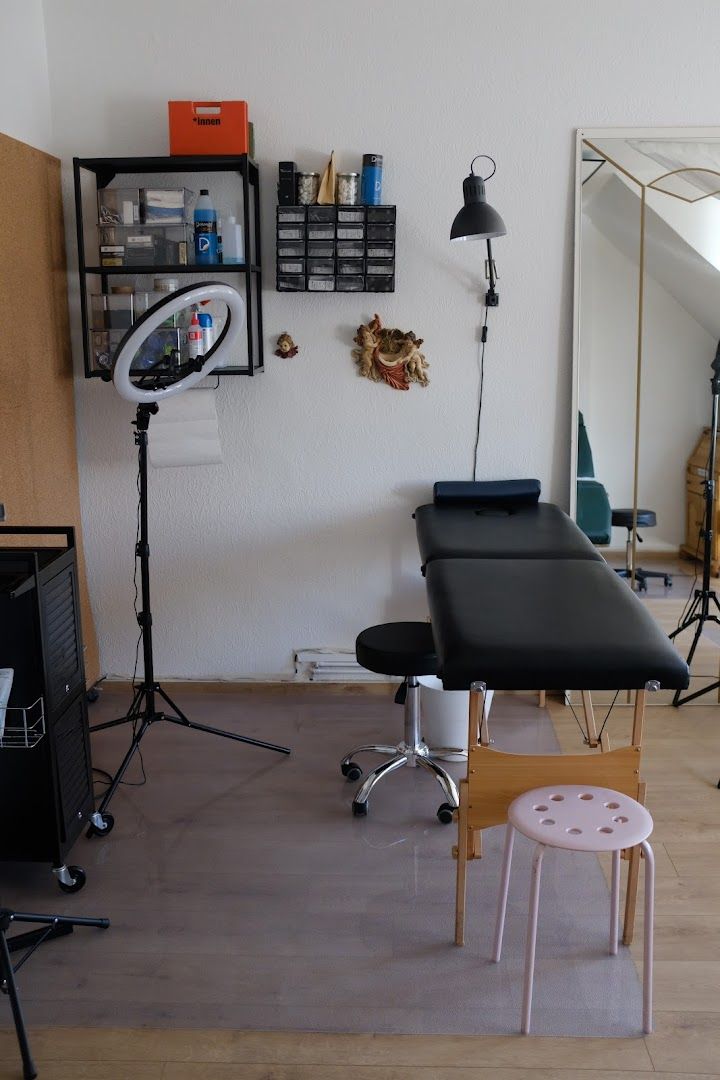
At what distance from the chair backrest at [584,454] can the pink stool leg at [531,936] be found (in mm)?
1833

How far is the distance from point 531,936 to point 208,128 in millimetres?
2472

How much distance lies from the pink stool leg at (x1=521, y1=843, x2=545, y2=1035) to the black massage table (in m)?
0.24

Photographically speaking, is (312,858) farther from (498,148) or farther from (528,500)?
(498,148)

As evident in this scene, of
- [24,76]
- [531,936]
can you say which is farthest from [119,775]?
[24,76]

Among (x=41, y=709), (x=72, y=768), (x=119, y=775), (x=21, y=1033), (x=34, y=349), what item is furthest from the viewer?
(x=34, y=349)

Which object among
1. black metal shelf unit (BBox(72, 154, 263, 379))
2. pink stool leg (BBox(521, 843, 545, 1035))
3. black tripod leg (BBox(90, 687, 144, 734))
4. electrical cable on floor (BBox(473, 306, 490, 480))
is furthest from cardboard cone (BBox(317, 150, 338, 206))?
pink stool leg (BBox(521, 843, 545, 1035))

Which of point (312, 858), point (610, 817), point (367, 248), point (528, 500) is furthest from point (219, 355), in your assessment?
point (610, 817)

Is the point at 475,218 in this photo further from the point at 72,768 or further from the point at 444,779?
the point at 72,768

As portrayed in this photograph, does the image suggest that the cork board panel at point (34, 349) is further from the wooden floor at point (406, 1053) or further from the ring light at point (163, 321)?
the wooden floor at point (406, 1053)

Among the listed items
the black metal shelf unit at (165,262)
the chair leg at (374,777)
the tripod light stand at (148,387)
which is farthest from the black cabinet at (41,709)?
the black metal shelf unit at (165,262)

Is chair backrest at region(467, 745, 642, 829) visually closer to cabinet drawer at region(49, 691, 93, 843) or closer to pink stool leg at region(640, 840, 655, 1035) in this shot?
pink stool leg at region(640, 840, 655, 1035)

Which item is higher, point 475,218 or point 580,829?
point 475,218

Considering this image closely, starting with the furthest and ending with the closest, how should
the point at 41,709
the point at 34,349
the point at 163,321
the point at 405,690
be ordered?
the point at 34,349 → the point at 405,690 → the point at 163,321 → the point at 41,709

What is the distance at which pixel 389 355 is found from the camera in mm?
3455
